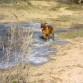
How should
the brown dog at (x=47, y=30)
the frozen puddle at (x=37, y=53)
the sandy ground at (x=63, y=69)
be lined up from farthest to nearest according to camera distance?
the brown dog at (x=47, y=30) < the frozen puddle at (x=37, y=53) < the sandy ground at (x=63, y=69)

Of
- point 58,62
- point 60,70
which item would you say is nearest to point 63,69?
point 60,70

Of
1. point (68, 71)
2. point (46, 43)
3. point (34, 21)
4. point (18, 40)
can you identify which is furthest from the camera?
point (34, 21)

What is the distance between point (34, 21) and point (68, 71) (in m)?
5.68

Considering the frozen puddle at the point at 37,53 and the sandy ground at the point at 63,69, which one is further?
the frozen puddle at the point at 37,53

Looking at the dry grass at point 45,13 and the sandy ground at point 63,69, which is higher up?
the sandy ground at point 63,69

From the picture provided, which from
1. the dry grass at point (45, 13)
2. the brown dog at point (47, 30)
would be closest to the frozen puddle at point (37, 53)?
the brown dog at point (47, 30)

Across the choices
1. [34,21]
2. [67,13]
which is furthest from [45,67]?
[67,13]

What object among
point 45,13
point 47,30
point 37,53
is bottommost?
point 45,13

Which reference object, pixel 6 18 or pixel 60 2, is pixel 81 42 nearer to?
pixel 6 18

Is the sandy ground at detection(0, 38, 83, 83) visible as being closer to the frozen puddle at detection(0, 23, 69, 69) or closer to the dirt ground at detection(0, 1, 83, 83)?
the dirt ground at detection(0, 1, 83, 83)

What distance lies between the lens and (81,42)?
1066 cm

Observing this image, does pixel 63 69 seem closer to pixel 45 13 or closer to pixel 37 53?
pixel 37 53

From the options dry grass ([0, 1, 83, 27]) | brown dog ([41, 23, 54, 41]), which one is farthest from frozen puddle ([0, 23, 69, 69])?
dry grass ([0, 1, 83, 27])

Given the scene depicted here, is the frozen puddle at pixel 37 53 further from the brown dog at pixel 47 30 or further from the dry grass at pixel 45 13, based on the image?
the dry grass at pixel 45 13
